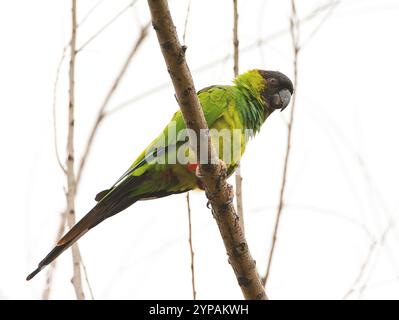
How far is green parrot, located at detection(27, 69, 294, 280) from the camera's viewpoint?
3854 millimetres

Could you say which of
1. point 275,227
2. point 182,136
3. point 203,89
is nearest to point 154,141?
point 182,136

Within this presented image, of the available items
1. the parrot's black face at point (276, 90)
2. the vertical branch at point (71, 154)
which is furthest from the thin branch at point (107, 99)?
the parrot's black face at point (276, 90)

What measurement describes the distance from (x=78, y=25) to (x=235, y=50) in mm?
1000

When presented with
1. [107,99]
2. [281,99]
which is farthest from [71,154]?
[281,99]

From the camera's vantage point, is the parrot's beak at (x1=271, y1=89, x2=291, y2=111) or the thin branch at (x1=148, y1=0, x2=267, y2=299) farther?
the parrot's beak at (x1=271, y1=89, x2=291, y2=111)

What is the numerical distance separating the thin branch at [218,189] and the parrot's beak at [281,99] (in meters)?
2.00

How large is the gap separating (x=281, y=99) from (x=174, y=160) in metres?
1.52

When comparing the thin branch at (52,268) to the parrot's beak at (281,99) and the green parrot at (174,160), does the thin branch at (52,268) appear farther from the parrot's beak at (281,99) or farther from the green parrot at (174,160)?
the parrot's beak at (281,99)

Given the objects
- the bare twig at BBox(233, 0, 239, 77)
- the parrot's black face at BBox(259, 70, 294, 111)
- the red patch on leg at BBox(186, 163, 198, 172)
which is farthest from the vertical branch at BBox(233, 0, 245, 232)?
the parrot's black face at BBox(259, 70, 294, 111)

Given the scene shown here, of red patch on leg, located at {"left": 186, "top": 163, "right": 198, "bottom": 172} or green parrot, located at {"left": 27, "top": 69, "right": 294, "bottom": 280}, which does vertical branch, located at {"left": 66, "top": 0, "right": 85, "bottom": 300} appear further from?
red patch on leg, located at {"left": 186, "top": 163, "right": 198, "bottom": 172}

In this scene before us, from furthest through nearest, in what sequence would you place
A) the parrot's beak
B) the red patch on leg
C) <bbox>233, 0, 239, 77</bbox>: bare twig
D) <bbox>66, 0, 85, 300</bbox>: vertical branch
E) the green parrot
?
the parrot's beak → the red patch on leg → the green parrot → <bbox>233, 0, 239, 77</bbox>: bare twig → <bbox>66, 0, 85, 300</bbox>: vertical branch

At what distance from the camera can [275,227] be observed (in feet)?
10.0

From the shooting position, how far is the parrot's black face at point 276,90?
5141 mm

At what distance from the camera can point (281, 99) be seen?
516 centimetres
